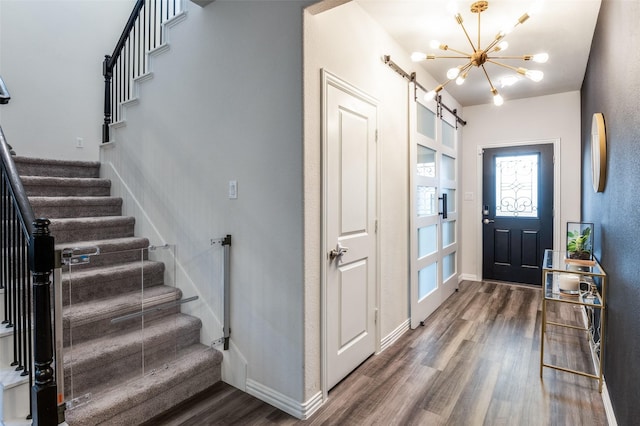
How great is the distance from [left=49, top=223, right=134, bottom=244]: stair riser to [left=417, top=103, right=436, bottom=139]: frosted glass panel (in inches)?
121

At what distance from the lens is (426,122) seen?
12.9 feet

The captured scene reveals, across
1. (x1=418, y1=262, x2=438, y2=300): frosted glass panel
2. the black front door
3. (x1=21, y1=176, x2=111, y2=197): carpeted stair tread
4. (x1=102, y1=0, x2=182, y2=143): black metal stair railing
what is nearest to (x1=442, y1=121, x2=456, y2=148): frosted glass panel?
the black front door

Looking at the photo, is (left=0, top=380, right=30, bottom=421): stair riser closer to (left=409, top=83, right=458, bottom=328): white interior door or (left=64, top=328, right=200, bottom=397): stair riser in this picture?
(left=64, top=328, right=200, bottom=397): stair riser

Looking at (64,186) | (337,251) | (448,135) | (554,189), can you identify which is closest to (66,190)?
(64,186)

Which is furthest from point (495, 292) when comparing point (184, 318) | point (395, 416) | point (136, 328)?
point (136, 328)

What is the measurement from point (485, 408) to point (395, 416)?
0.58m

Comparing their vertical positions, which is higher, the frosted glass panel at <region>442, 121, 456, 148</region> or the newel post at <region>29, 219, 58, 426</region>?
the frosted glass panel at <region>442, 121, 456, 148</region>

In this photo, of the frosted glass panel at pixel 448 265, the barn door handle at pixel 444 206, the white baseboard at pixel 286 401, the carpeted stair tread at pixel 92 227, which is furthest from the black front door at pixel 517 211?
the carpeted stair tread at pixel 92 227

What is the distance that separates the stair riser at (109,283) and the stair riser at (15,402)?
0.56 metres

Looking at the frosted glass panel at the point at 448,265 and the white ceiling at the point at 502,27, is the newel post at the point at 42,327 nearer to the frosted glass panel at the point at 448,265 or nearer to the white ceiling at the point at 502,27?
the white ceiling at the point at 502,27

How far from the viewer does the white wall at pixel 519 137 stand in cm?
477

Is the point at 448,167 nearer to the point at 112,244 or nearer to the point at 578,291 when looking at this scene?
the point at 578,291

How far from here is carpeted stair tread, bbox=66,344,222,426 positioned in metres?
1.79

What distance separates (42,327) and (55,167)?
2.50m
